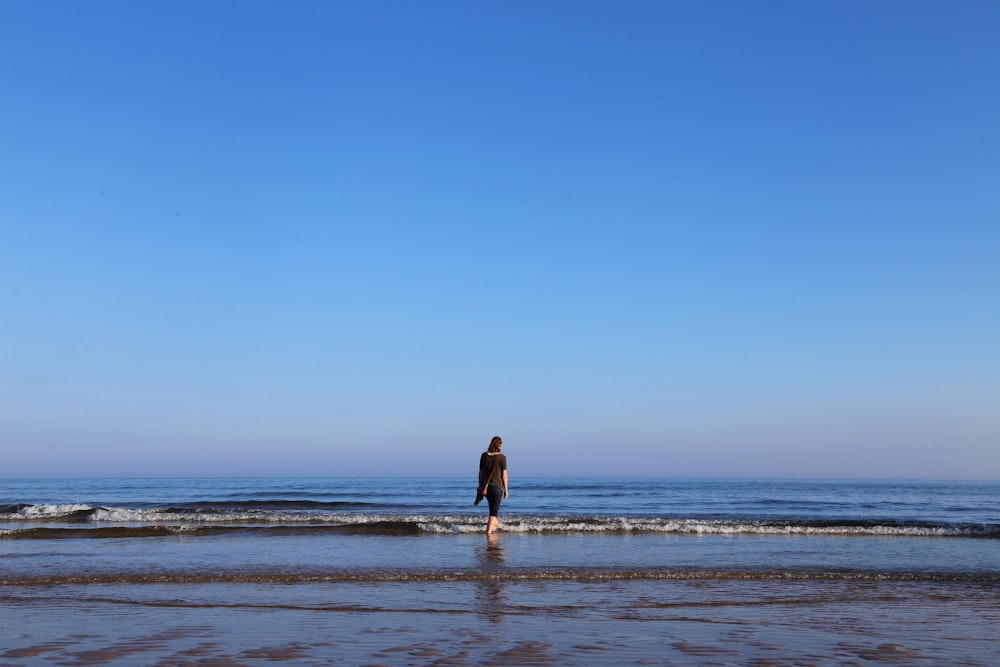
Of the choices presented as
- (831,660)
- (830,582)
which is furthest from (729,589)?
(831,660)

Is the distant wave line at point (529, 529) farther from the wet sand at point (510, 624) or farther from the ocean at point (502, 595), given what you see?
the wet sand at point (510, 624)

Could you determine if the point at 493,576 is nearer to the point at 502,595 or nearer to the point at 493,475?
the point at 502,595

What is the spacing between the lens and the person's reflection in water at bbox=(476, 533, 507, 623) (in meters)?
7.27

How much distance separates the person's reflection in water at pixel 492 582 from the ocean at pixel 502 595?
0.05 metres

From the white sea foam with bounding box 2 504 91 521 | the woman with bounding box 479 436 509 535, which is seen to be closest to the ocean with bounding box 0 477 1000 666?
the woman with bounding box 479 436 509 535

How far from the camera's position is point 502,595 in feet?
26.9

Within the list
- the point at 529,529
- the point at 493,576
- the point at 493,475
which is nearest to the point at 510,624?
the point at 493,576

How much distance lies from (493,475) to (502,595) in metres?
6.11

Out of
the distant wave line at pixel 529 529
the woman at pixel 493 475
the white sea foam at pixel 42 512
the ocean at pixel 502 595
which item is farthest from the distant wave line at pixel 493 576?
the white sea foam at pixel 42 512

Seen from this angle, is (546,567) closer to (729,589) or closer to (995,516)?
(729,589)

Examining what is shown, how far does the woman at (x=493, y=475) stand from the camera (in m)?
14.3

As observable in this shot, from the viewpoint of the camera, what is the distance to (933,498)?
1362 inches

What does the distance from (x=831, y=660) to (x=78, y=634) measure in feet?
19.2

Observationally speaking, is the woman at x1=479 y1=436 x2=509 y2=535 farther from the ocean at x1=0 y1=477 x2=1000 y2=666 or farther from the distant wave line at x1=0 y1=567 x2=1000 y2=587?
the distant wave line at x1=0 y1=567 x2=1000 y2=587
